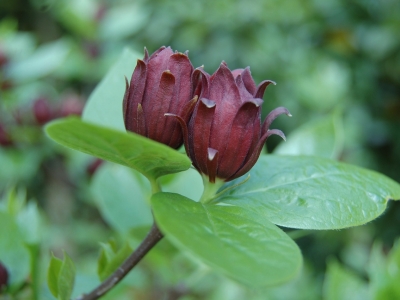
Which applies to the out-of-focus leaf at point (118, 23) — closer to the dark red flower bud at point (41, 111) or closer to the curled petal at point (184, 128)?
the dark red flower bud at point (41, 111)

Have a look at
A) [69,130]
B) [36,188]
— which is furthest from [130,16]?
[69,130]

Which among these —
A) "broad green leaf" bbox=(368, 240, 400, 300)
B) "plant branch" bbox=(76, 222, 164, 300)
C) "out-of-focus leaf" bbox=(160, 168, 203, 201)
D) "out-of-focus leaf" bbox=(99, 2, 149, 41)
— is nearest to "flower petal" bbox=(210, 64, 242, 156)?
"plant branch" bbox=(76, 222, 164, 300)

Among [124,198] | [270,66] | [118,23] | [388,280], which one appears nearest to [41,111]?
[124,198]

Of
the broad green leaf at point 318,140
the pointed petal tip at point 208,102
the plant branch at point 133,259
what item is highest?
the pointed petal tip at point 208,102

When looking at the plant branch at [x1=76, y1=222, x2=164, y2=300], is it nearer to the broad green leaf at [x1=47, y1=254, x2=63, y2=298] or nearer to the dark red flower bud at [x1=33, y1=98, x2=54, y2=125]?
the broad green leaf at [x1=47, y1=254, x2=63, y2=298]

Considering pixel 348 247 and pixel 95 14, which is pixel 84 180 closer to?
pixel 95 14

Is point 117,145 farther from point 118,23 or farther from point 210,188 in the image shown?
point 118,23

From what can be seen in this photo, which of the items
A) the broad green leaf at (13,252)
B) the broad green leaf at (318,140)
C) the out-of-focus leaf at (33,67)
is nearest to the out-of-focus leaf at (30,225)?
the broad green leaf at (13,252)
